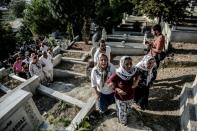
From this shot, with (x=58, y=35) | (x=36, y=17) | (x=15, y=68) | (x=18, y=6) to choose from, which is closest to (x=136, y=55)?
(x=15, y=68)

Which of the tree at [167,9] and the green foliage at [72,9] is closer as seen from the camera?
the tree at [167,9]

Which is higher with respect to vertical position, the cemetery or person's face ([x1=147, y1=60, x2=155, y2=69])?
person's face ([x1=147, y1=60, x2=155, y2=69])

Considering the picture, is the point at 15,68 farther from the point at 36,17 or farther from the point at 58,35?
the point at 58,35

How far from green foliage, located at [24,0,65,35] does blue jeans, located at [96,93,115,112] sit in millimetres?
17107

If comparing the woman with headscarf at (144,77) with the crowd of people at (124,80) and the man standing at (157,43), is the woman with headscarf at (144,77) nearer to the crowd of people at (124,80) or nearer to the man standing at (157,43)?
the crowd of people at (124,80)

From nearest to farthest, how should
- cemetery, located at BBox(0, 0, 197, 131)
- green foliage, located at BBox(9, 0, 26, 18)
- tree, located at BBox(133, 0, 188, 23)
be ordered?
1. cemetery, located at BBox(0, 0, 197, 131)
2. tree, located at BBox(133, 0, 188, 23)
3. green foliage, located at BBox(9, 0, 26, 18)

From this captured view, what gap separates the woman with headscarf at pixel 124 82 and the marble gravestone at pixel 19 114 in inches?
74.0

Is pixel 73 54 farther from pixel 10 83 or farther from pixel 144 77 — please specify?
pixel 144 77

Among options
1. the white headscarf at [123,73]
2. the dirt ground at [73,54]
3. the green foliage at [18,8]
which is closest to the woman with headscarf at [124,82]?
the white headscarf at [123,73]

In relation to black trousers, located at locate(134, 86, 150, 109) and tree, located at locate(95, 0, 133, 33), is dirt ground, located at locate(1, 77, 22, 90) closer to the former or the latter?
black trousers, located at locate(134, 86, 150, 109)

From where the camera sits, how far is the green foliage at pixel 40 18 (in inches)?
888

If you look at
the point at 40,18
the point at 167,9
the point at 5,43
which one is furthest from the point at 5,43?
the point at 167,9

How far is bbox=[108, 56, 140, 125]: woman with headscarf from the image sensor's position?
5.36 meters

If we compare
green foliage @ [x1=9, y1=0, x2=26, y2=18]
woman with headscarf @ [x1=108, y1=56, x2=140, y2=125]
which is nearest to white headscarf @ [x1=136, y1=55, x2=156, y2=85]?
woman with headscarf @ [x1=108, y1=56, x2=140, y2=125]
